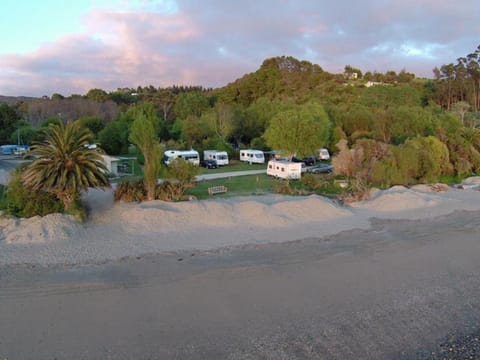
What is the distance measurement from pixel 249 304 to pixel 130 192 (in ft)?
40.8

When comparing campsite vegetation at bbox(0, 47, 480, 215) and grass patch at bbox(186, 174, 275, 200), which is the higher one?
campsite vegetation at bbox(0, 47, 480, 215)

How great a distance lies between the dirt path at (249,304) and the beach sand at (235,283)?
0.14ft

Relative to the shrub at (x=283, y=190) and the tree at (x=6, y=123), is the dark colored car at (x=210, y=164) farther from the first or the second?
the tree at (x=6, y=123)

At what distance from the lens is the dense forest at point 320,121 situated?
31.2 metres

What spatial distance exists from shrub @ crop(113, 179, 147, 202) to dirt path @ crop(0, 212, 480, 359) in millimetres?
7434

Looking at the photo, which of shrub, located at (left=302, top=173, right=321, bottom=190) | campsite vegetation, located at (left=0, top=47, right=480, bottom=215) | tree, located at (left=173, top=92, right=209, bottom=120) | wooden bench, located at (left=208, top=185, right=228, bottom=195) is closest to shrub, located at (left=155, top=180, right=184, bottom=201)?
campsite vegetation, located at (left=0, top=47, right=480, bottom=215)

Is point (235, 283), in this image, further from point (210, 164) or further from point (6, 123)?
point (6, 123)

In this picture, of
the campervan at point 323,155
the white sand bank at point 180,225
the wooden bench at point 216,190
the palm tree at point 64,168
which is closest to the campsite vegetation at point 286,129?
the palm tree at point 64,168

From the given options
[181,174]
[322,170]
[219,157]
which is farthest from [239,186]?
[219,157]

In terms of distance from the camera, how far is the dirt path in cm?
807

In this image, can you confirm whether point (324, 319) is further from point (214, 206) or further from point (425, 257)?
point (214, 206)

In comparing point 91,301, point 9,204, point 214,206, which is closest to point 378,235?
point 214,206

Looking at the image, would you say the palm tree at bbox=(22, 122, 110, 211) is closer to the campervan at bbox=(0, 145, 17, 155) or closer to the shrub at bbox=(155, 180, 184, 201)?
the shrub at bbox=(155, 180, 184, 201)

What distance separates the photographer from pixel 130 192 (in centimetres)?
2058
